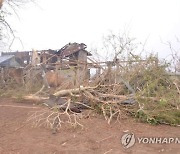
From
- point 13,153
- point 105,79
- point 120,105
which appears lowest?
point 13,153

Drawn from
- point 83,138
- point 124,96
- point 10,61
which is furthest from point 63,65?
point 10,61

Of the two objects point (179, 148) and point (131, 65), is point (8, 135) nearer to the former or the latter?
point (179, 148)

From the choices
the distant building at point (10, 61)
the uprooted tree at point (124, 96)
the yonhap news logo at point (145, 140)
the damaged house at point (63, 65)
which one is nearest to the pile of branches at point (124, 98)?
the uprooted tree at point (124, 96)

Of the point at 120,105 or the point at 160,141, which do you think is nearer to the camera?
the point at 160,141

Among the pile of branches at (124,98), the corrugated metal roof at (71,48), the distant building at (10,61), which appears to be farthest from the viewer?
the distant building at (10,61)

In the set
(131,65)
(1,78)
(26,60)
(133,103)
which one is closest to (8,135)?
(133,103)

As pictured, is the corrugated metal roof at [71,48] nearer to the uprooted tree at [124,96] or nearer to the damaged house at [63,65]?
the damaged house at [63,65]

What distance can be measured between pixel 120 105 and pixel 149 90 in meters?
0.88

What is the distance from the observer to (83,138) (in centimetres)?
512

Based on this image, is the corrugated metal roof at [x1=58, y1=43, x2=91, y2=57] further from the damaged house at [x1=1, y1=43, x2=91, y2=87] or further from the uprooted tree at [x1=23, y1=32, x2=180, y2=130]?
the uprooted tree at [x1=23, y1=32, x2=180, y2=130]

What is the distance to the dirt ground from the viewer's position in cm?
446

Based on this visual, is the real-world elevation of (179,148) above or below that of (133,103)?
below

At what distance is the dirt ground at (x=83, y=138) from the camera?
14.6 feet

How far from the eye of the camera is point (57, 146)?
4676 millimetres
